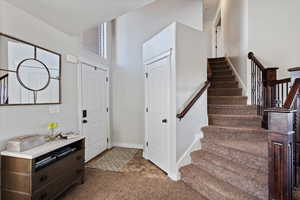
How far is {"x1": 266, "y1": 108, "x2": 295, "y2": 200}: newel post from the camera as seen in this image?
4.32ft

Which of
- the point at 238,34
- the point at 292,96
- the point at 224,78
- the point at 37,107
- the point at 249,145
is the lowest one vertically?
the point at 249,145

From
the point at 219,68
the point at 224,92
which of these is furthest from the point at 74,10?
the point at 219,68

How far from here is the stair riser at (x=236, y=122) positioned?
3.01 meters

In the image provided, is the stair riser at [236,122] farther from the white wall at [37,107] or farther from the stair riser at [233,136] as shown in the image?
the white wall at [37,107]

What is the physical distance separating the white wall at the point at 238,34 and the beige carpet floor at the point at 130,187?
2731 mm

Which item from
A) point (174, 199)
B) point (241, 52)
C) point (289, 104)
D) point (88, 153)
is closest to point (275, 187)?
point (289, 104)

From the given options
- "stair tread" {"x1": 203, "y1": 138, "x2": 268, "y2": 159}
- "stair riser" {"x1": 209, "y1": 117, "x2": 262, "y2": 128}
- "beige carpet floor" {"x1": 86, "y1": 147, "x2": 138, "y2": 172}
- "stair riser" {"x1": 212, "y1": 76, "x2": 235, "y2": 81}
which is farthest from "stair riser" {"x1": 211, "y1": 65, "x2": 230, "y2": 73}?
"beige carpet floor" {"x1": 86, "y1": 147, "x2": 138, "y2": 172}

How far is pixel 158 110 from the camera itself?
3.22m

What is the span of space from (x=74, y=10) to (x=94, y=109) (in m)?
1.97

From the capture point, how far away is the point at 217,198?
81.7 inches

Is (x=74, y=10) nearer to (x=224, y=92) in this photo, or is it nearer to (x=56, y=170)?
(x=56, y=170)

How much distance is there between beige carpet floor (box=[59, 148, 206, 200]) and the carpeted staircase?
0.26m

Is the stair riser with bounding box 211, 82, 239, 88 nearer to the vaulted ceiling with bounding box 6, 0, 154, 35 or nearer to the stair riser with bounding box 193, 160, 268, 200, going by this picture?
the stair riser with bounding box 193, 160, 268, 200

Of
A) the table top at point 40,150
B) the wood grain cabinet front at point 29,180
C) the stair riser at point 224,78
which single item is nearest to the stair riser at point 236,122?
the stair riser at point 224,78
